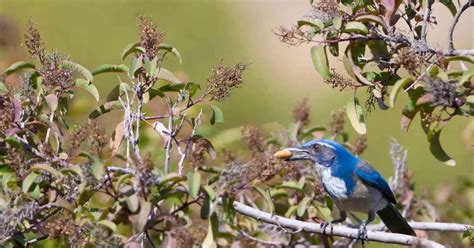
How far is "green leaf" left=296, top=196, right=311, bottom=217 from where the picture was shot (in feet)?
14.0

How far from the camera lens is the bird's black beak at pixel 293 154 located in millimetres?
4480

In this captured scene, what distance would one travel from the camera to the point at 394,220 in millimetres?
4852

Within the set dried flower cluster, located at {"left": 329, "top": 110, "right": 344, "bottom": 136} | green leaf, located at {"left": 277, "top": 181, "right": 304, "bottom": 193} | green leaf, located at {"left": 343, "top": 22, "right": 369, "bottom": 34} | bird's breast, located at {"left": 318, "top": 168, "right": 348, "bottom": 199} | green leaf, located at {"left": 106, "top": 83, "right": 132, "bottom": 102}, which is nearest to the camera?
green leaf, located at {"left": 343, "top": 22, "right": 369, "bottom": 34}

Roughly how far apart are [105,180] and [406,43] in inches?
47.3

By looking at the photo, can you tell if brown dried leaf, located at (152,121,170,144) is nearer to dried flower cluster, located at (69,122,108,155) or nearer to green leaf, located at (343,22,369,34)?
dried flower cluster, located at (69,122,108,155)

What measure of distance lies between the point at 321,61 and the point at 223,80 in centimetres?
37

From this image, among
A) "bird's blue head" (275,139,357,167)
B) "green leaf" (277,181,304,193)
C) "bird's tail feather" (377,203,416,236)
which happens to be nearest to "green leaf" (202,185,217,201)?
"green leaf" (277,181,304,193)

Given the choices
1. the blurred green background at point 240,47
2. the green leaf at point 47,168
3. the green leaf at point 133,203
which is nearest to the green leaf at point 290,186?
the green leaf at point 133,203

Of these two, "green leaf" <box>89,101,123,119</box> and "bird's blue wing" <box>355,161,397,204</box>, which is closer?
"green leaf" <box>89,101,123,119</box>

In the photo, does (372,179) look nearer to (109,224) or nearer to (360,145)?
(360,145)

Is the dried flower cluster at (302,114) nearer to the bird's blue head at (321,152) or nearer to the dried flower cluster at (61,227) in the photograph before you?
the bird's blue head at (321,152)

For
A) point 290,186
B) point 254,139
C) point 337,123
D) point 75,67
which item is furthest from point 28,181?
point 337,123

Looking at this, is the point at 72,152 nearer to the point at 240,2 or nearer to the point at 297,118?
the point at 297,118

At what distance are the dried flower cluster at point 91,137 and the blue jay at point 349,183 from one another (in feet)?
4.96
